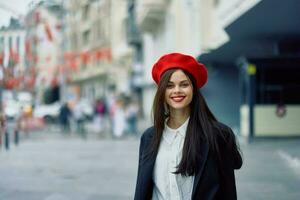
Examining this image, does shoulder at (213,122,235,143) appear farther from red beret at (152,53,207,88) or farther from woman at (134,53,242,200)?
red beret at (152,53,207,88)

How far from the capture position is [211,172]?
9.67 ft

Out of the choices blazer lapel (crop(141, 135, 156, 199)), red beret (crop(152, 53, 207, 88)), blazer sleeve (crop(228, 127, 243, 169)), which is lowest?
blazer lapel (crop(141, 135, 156, 199))

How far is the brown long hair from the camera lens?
9.70 feet

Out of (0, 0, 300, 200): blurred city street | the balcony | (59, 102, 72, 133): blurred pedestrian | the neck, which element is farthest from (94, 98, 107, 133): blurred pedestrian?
the neck

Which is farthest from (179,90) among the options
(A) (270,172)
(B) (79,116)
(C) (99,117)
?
(B) (79,116)

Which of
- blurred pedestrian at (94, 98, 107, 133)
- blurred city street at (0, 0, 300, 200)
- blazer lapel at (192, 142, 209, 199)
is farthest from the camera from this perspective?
blurred pedestrian at (94, 98, 107, 133)

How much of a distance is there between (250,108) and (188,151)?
16488 millimetres

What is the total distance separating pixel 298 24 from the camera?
56.2ft

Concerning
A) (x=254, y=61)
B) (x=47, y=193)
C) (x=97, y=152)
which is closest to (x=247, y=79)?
(x=254, y=61)

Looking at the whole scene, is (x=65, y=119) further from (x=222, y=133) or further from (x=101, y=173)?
(x=222, y=133)

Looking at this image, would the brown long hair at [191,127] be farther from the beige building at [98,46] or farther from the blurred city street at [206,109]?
A: the beige building at [98,46]

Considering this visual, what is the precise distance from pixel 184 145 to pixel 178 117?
19 centimetres

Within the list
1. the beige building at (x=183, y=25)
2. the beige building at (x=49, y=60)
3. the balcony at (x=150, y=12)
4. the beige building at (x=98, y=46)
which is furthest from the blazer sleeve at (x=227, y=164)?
the beige building at (x=98, y=46)

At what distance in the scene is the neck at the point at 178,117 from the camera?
3.13 meters
